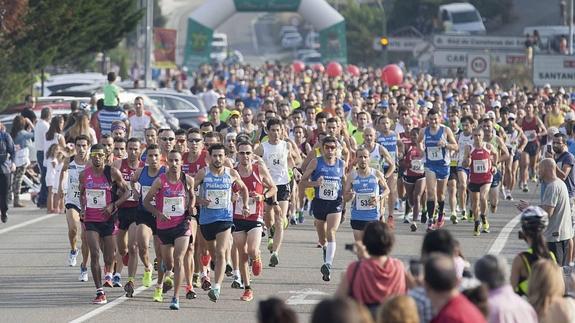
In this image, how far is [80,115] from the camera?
24.7m

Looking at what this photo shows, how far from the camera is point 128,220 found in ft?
58.3

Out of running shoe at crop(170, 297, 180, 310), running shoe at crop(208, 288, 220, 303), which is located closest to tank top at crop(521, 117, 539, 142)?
running shoe at crop(208, 288, 220, 303)

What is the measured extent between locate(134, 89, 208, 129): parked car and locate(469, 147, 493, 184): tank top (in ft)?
51.2

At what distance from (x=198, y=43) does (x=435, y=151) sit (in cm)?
4278

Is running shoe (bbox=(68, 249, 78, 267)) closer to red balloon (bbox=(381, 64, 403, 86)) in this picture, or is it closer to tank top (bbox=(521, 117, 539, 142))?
tank top (bbox=(521, 117, 539, 142))

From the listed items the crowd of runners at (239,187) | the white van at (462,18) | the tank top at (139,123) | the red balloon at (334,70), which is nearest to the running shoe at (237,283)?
the crowd of runners at (239,187)

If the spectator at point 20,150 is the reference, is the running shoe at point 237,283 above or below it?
below

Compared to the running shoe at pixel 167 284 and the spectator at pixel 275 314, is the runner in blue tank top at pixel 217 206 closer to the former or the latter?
the running shoe at pixel 167 284

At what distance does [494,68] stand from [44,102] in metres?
33.5

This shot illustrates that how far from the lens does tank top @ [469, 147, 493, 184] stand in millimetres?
23953

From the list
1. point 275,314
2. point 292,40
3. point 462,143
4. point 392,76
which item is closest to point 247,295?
point 275,314

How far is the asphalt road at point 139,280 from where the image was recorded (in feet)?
52.7

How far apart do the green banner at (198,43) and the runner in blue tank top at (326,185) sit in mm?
47076

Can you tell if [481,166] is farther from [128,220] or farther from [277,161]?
[128,220]
